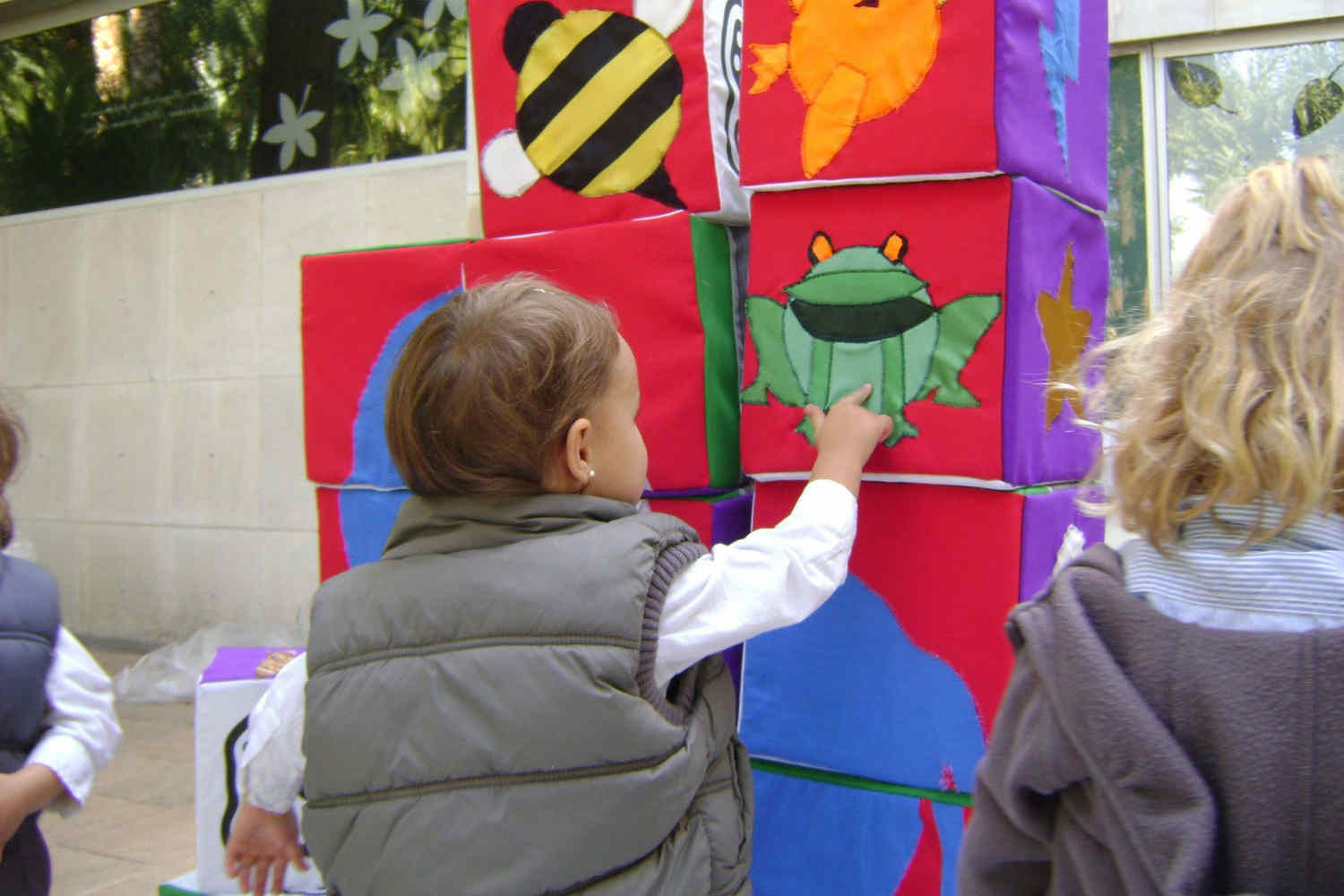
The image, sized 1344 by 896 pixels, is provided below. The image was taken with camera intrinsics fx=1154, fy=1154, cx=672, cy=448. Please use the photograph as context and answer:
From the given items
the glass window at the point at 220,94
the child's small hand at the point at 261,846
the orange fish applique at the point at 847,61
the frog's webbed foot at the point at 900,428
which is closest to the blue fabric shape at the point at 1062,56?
the orange fish applique at the point at 847,61

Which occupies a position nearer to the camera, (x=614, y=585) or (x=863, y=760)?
(x=614, y=585)

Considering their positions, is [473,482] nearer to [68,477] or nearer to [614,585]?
[614,585]

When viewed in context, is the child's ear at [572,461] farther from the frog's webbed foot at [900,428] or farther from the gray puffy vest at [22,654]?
the gray puffy vest at [22,654]

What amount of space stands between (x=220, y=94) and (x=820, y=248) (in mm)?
4345

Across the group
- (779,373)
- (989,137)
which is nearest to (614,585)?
(779,373)

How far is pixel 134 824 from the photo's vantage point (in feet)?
11.1

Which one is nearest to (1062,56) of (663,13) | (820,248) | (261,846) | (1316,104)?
(820,248)

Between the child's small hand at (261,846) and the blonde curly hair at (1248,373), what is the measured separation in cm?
101

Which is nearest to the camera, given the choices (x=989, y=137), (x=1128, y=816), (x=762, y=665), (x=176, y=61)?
(x=1128, y=816)

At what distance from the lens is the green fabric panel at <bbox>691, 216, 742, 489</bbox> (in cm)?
168

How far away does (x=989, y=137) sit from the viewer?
1.42m

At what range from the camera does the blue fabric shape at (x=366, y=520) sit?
197 centimetres

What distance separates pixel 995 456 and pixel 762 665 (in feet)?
1.50

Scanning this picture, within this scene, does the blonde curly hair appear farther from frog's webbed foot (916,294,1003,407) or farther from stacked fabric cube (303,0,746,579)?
stacked fabric cube (303,0,746,579)
